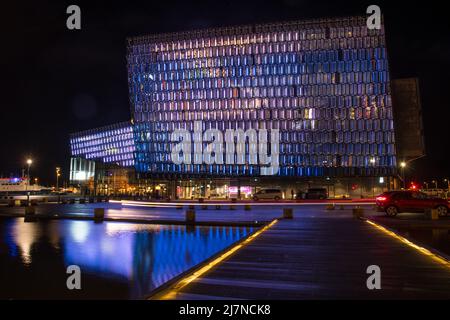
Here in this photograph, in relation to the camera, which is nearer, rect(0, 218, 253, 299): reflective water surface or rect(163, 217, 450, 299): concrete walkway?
rect(163, 217, 450, 299): concrete walkway

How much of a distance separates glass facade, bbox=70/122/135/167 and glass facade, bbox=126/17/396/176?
1073 inches

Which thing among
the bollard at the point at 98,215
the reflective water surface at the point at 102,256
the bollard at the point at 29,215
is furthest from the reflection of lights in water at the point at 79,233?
the bollard at the point at 29,215

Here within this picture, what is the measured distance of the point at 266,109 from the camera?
93.3 m

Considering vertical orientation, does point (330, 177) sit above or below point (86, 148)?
below

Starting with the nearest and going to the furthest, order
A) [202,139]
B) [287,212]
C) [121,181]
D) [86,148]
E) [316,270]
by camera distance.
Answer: [316,270]
[287,212]
[202,139]
[121,181]
[86,148]

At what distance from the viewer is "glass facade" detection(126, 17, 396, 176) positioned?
88.8 meters

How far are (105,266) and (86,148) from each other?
141 metres

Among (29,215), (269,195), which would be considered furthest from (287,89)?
(29,215)

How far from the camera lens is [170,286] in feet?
26.7

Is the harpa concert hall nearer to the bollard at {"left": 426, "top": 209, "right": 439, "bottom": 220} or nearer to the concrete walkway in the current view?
the bollard at {"left": 426, "top": 209, "right": 439, "bottom": 220}

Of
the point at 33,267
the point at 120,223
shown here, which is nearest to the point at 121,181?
the point at 120,223

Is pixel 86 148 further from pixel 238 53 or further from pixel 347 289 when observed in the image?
pixel 347 289

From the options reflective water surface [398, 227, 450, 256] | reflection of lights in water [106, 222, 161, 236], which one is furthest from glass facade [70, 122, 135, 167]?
reflective water surface [398, 227, 450, 256]

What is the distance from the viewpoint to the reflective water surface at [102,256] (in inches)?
398
